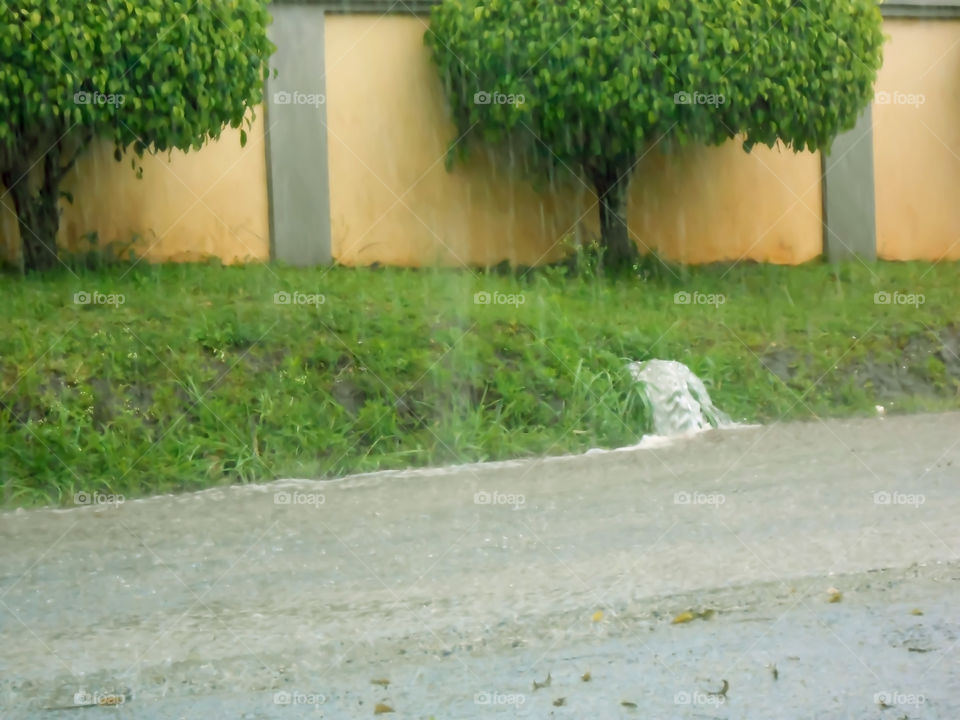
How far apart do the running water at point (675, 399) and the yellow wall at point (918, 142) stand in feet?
19.9

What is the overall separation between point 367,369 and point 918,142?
340 inches

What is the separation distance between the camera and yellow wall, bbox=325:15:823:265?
41.5 feet

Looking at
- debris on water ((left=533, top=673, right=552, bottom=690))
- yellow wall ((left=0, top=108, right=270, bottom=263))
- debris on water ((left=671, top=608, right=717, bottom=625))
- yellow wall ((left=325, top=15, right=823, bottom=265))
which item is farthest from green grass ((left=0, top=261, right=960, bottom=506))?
debris on water ((left=533, top=673, right=552, bottom=690))

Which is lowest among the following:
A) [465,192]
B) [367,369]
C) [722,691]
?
[722,691]

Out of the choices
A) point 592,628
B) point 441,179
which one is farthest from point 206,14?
point 592,628

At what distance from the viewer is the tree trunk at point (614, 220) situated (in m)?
13.1

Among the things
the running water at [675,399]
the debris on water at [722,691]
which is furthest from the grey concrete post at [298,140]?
the debris on water at [722,691]

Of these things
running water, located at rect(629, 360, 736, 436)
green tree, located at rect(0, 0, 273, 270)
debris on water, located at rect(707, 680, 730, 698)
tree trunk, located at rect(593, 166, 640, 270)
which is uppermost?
green tree, located at rect(0, 0, 273, 270)

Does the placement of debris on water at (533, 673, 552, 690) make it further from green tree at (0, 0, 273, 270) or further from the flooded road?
green tree at (0, 0, 273, 270)

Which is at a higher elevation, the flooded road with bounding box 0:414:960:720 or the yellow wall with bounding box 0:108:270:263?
the yellow wall with bounding box 0:108:270:263

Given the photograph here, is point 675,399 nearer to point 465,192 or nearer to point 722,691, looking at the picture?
point 465,192

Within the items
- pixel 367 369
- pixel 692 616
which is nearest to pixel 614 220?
pixel 367 369

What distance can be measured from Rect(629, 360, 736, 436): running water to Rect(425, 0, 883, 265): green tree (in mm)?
2714

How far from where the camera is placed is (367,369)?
9.03 meters
